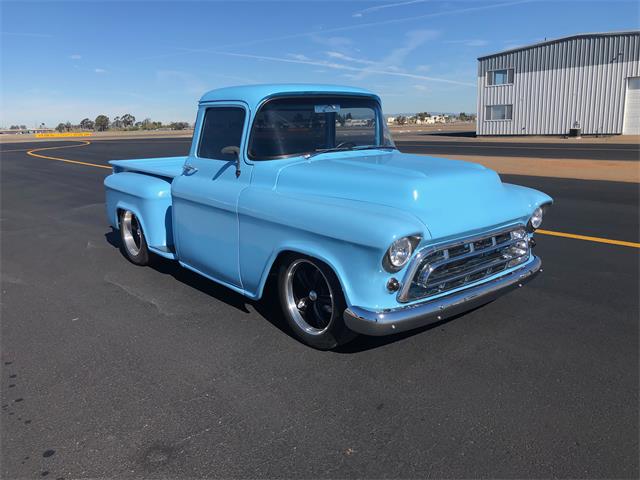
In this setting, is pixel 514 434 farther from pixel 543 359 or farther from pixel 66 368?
pixel 66 368

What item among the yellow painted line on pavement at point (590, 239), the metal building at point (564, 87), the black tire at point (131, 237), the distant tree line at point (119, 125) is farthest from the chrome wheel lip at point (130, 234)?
the distant tree line at point (119, 125)

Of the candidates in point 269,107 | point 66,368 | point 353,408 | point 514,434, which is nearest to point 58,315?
point 66,368

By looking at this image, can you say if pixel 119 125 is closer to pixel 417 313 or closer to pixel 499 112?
pixel 499 112

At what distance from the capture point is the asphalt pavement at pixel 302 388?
2.60m

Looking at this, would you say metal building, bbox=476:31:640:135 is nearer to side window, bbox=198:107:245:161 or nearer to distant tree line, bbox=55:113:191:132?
side window, bbox=198:107:245:161

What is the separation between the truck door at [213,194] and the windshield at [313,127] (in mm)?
180

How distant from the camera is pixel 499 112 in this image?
37500 millimetres

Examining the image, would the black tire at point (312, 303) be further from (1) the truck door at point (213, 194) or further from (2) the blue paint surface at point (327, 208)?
(1) the truck door at point (213, 194)

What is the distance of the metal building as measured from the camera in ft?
105

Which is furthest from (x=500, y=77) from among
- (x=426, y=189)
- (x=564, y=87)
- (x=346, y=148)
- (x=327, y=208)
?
(x=327, y=208)

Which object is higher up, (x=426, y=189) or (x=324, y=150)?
(x=324, y=150)

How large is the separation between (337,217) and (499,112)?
37.6m

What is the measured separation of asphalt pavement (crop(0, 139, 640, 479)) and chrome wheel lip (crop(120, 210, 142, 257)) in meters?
0.74

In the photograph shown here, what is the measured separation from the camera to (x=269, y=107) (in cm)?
416
